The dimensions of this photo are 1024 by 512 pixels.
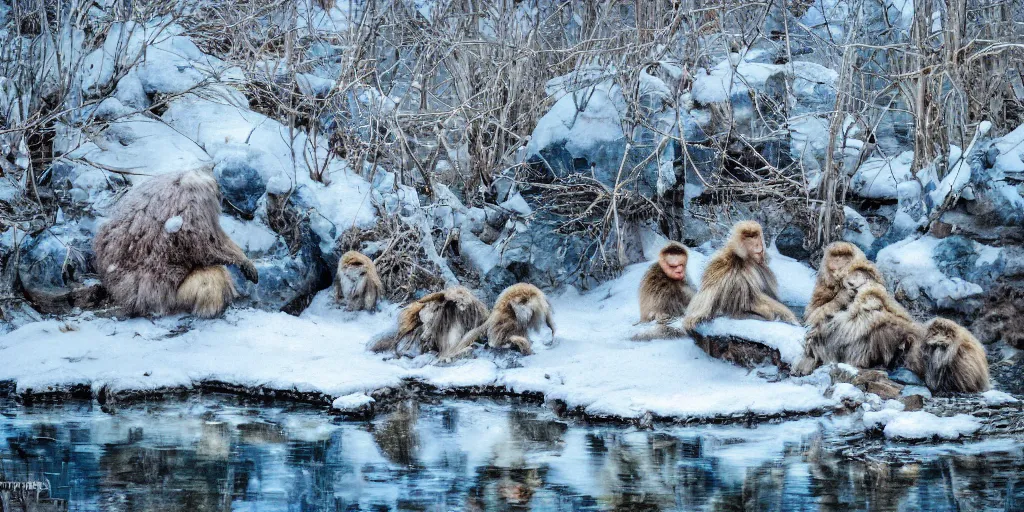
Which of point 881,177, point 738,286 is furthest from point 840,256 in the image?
point 881,177

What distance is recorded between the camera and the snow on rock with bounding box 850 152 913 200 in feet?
33.1

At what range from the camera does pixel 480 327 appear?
7.80 metres

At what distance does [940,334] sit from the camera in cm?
636

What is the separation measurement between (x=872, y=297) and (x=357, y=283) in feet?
14.3

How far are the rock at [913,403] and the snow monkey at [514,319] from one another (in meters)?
2.65

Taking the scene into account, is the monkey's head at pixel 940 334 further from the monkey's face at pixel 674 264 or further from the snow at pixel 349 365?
the monkey's face at pixel 674 264

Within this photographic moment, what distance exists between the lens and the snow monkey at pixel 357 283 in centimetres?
Answer: 907

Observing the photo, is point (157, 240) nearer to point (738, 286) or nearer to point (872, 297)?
point (738, 286)

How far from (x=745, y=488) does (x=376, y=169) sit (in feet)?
22.7

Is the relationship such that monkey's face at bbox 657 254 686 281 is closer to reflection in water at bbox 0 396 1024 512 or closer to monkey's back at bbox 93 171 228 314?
reflection in water at bbox 0 396 1024 512

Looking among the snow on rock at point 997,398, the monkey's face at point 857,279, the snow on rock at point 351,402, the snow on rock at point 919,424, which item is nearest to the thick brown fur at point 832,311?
the monkey's face at point 857,279

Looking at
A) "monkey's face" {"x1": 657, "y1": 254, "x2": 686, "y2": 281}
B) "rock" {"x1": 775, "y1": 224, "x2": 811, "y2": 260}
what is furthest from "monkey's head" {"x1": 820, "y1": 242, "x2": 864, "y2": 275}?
"rock" {"x1": 775, "y1": 224, "x2": 811, "y2": 260}

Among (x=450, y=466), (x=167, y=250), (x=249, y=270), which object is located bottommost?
(x=450, y=466)

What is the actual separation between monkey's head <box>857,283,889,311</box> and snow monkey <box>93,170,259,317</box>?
4854 mm
